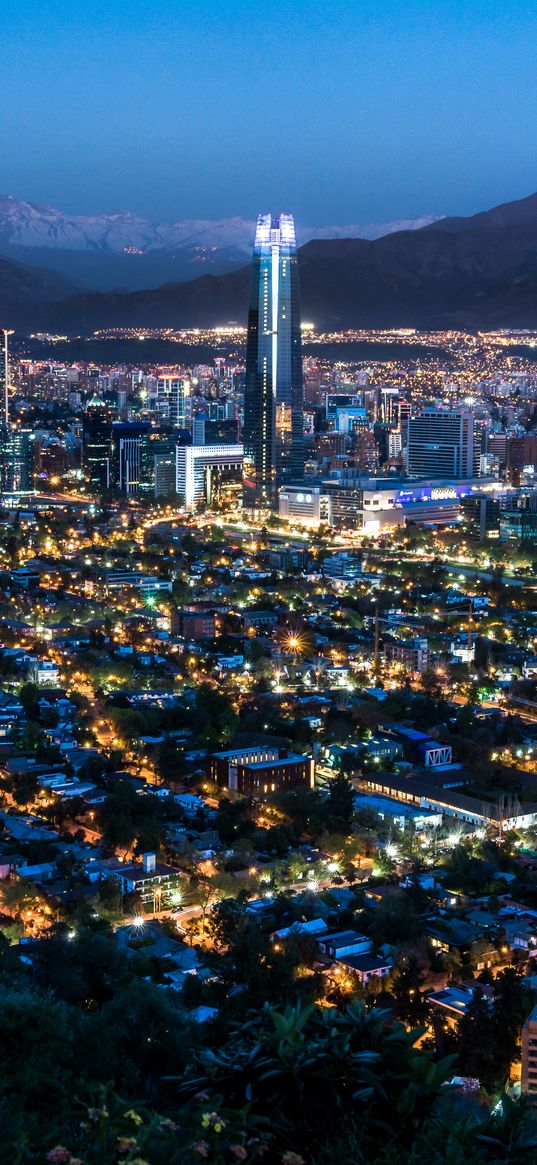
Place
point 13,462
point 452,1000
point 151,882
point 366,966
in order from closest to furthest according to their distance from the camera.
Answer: point 452,1000, point 366,966, point 151,882, point 13,462

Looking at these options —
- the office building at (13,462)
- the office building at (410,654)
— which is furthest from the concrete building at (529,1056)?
the office building at (13,462)

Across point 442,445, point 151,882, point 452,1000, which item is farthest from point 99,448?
point 452,1000

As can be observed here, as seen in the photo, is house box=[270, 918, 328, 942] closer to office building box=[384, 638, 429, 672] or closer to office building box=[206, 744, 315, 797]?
office building box=[206, 744, 315, 797]

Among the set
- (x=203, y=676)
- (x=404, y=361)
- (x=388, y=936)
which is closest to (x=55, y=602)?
(x=203, y=676)

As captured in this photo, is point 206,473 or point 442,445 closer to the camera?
point 206,473

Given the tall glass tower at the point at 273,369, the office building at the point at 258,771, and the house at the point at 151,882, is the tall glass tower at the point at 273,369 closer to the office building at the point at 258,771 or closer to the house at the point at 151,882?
the office building at the point at 258,771

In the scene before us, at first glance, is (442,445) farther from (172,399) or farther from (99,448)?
(172,399)

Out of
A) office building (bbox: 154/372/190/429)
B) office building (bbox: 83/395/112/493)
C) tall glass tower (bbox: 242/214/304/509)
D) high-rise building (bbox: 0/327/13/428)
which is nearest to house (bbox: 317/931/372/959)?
tall glass tower (bbox: 242/214/304/509)
